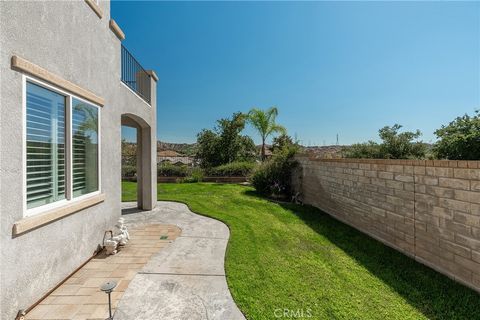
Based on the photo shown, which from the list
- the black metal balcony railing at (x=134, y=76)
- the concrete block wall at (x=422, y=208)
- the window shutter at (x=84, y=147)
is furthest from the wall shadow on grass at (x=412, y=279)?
the black metal balcony railing at (x=134, y=76)

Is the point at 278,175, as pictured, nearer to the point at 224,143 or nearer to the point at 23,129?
the point at 224,143

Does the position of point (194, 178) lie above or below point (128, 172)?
below

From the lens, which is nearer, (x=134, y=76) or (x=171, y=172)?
(x=134, y=76)

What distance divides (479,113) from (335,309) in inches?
447

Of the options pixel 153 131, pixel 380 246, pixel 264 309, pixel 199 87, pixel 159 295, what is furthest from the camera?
pixel 199 87

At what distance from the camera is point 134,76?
25.3ft

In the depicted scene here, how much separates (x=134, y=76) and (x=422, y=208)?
29.0 ft

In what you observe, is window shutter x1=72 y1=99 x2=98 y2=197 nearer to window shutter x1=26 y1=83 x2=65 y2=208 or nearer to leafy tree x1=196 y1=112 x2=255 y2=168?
window shutter x1=26 y1=83 x2=65 y2=208

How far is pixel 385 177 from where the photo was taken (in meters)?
5.57

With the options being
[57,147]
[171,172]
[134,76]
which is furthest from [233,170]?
[57,147]

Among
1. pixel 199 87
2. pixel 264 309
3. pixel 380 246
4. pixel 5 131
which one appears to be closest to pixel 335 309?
pixel 264 309

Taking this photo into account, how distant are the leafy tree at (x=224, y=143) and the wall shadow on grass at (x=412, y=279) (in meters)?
15.1

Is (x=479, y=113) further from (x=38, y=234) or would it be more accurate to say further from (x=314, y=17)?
(x=38, y=234)

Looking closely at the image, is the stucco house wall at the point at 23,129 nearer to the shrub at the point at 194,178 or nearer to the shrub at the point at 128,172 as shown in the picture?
the shrub at the point at 194,178
